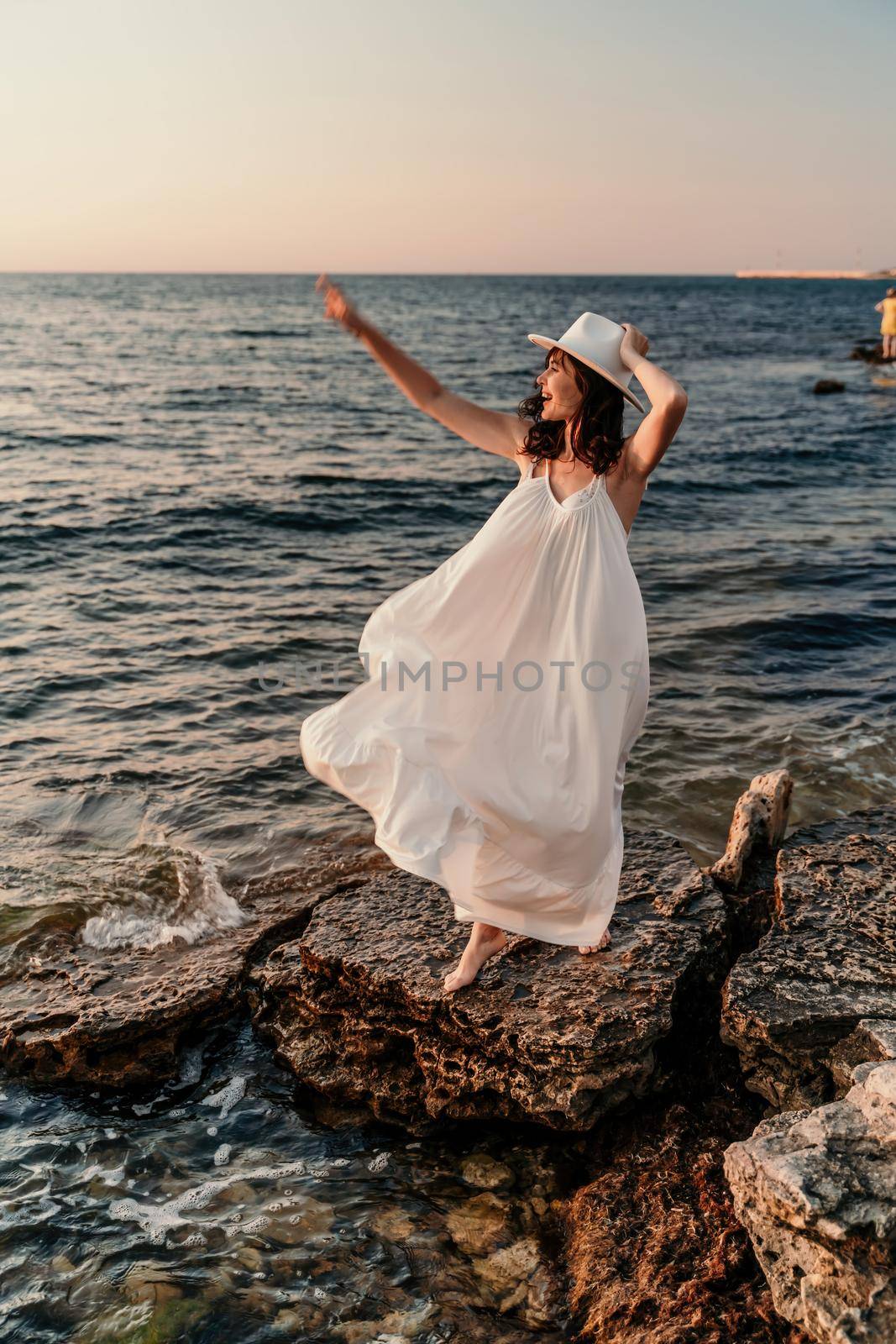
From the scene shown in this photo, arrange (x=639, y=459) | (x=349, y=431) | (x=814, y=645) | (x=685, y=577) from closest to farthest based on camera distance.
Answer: (x=639, y=459) → (x=814, y=645) → (x=685, y=577) → (x=349, y=431)

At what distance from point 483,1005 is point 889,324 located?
40257 mm

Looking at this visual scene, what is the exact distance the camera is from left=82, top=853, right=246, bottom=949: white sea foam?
511 centimetres

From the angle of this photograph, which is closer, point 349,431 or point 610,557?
point 610,557

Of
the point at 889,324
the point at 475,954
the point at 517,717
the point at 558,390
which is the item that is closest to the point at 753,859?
the point at 475,954

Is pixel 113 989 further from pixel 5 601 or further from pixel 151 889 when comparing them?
pixel 5 601

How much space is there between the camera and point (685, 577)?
12281 millimetres

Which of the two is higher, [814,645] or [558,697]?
[558,697]

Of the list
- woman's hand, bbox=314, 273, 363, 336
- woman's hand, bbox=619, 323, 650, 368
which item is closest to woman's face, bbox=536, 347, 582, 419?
woman's hand, bbox=619, 323, 650, 368

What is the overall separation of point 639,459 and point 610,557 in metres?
0.36

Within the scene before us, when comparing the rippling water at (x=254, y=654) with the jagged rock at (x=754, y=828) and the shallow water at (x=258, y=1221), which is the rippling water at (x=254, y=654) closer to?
the shallow water at (x=258, y=1221)

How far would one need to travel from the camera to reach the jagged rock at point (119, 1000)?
13.5ft

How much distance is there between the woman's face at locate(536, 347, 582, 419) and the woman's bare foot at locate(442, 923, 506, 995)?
196cm

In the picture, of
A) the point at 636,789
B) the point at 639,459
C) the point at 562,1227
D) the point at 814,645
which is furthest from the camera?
the point at 814,645

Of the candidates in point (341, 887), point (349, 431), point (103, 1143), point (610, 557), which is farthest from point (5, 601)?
point (349, 431)
